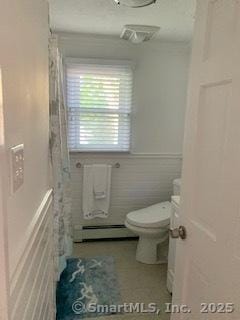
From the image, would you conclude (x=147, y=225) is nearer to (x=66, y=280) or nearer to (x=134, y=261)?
(x=134, y=261)

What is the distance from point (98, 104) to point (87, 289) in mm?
1735

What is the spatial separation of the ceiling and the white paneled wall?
124 centimetres

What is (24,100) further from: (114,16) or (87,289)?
(87,289)

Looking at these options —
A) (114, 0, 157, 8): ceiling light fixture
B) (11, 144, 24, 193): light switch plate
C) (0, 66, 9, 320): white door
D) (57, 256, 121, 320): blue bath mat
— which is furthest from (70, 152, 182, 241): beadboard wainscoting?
(0, 66, 9, 320): white door

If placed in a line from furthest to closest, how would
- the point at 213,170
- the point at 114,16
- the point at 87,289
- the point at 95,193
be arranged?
the point at 95,193, the point at 87,289, the point at 114,16, the point at 213,170

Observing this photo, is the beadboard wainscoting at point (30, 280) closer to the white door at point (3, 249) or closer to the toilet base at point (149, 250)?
the white door at point (3, 249)

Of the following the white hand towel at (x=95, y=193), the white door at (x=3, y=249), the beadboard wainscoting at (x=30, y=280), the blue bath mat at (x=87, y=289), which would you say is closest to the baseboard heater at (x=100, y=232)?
the white hand towel at (x=95, y=193)

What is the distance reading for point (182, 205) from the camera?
1316 mm

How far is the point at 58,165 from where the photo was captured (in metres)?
1.84

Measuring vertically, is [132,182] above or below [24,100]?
below

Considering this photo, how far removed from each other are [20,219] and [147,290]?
174 centimetres

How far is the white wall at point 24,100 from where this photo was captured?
0.68 metres

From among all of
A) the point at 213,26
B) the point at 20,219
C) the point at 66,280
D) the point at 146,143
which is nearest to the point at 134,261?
the point at 66,280

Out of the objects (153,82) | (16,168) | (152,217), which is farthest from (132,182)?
(16,168)
